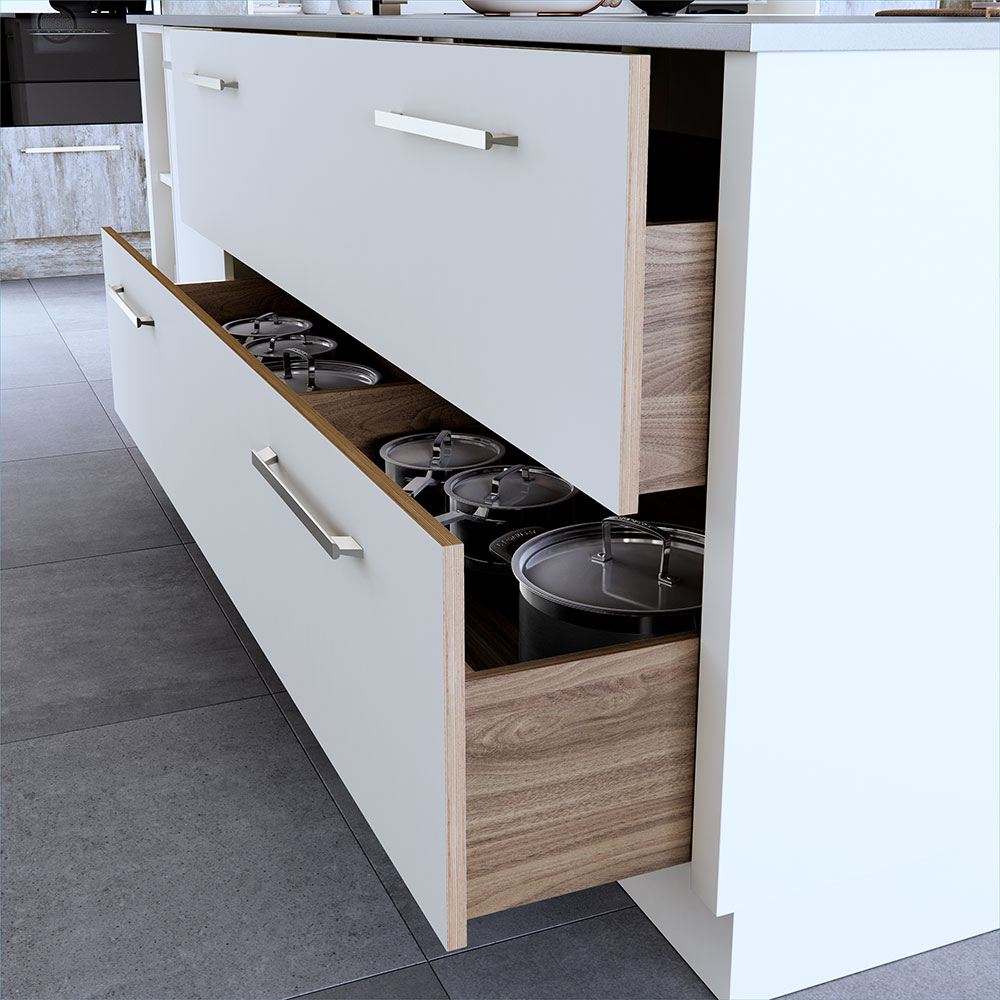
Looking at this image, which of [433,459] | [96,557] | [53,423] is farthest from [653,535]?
[53,423]

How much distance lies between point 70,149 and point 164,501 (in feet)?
8.50

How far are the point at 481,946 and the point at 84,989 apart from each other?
0.34 m

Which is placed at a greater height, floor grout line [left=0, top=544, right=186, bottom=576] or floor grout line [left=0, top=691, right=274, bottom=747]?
floor grout line [left=0, top=544, right=186, bottom=576]

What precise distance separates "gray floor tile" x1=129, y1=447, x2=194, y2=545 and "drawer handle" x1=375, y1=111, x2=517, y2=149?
3.53ft

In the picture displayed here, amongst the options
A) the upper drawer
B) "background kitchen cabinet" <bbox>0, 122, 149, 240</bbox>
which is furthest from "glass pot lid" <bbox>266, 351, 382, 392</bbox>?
"background kitchen cabinet" <bbox>0, 122, 149, 240</bbox>

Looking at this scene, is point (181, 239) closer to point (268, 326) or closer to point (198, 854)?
point (268, 326)

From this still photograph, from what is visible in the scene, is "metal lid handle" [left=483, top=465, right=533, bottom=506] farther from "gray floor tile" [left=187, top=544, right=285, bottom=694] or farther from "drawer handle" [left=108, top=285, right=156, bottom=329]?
"drawer handle" [left=108, top=285, right=156, bottom=329]

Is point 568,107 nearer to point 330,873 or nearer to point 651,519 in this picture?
point 651,519

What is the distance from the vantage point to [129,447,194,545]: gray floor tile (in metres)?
2.12

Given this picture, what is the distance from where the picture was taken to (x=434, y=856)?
0.86 meters

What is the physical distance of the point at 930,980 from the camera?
1.06m

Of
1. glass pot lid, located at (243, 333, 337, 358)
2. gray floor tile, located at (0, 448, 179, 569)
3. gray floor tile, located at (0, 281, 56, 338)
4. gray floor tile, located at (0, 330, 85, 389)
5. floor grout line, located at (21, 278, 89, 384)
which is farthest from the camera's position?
gray floor tile, located at (0, 281, 56, 338)

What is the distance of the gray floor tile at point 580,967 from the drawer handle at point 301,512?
0.39 m

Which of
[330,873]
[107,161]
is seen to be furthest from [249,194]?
[107,161]
